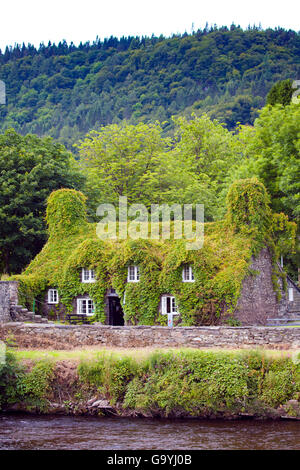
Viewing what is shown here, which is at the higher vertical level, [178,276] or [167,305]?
[178,276]

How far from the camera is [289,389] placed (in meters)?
23.8

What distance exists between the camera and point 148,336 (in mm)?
30219

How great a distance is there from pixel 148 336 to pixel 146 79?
13968 cm

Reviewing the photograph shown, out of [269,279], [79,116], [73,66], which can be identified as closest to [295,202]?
[269,279]

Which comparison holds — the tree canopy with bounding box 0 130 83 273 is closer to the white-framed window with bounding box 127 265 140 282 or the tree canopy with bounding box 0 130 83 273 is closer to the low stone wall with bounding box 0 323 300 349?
the white-framed window with bounding box 127 265 140 282

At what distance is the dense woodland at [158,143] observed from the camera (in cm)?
4488

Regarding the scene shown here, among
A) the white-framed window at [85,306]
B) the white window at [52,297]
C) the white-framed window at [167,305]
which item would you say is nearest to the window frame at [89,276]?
the white-framed window at [85,306]

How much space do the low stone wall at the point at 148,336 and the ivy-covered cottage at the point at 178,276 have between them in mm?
4905

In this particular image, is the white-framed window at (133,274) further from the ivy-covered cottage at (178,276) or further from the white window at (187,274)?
the white window at (187,274)

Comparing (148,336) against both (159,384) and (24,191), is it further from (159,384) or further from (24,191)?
(24,191)

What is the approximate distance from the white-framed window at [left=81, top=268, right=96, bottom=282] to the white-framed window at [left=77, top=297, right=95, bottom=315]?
1151 mm

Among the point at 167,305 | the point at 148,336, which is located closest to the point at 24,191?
the point at 167,305

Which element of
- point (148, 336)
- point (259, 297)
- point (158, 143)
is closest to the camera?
point (148, 336)

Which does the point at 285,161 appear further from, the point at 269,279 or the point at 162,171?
the point at 162,171
